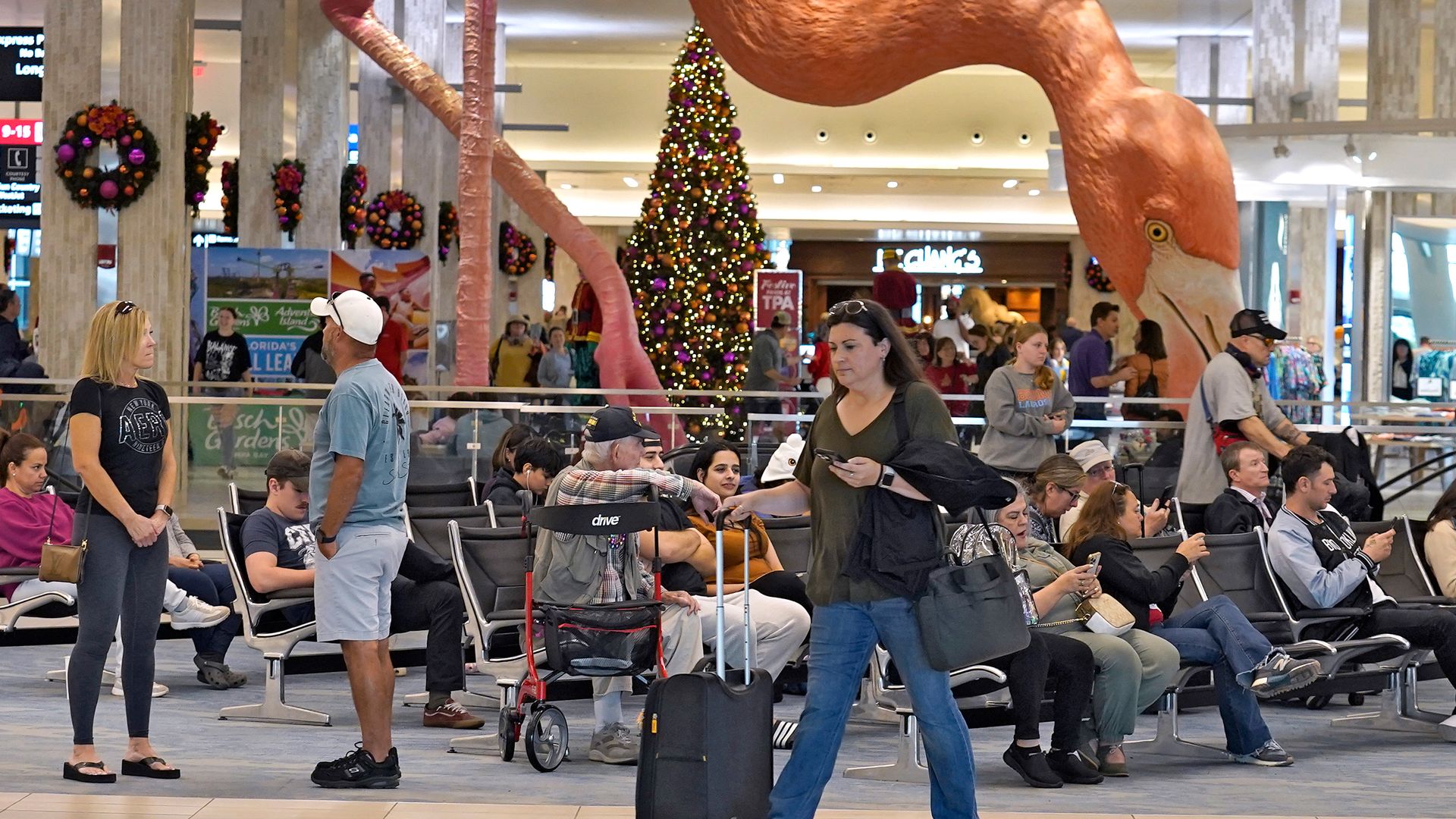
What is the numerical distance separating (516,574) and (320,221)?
534 inches

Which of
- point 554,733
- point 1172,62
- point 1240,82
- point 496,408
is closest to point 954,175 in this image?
point 1172,62

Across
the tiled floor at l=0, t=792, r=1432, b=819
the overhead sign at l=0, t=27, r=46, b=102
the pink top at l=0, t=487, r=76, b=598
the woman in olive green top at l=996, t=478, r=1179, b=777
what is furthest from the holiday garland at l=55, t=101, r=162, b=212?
the woman in olive green top at l=996, t=478, r=1179, b=777

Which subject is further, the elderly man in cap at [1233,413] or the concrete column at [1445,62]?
the concrete column at [1445,62]

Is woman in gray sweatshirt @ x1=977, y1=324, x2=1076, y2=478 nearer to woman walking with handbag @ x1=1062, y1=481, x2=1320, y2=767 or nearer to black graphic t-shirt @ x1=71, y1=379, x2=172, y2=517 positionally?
woman walking with handbag @ x1=1062, y1=481, x2=1320, y2=767

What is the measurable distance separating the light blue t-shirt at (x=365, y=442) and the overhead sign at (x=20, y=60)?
13.7 meters

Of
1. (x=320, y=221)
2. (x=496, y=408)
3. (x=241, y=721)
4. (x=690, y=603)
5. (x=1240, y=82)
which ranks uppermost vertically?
(x=1240, y=82)

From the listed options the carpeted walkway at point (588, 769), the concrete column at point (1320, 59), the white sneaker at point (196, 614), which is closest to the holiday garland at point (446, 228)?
the concrete column at point (1320, 59)

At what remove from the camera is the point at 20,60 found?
693 inches

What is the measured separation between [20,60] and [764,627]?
14.1 m

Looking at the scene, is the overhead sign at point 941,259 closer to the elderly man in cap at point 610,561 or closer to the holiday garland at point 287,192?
the holiday garland at point 287,192

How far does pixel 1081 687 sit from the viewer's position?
6027mm

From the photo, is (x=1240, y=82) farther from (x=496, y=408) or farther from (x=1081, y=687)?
(x=1081, y=687)

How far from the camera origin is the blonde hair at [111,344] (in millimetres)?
5426

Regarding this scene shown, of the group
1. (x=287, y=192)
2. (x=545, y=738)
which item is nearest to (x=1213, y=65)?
(x=287, y=192)
